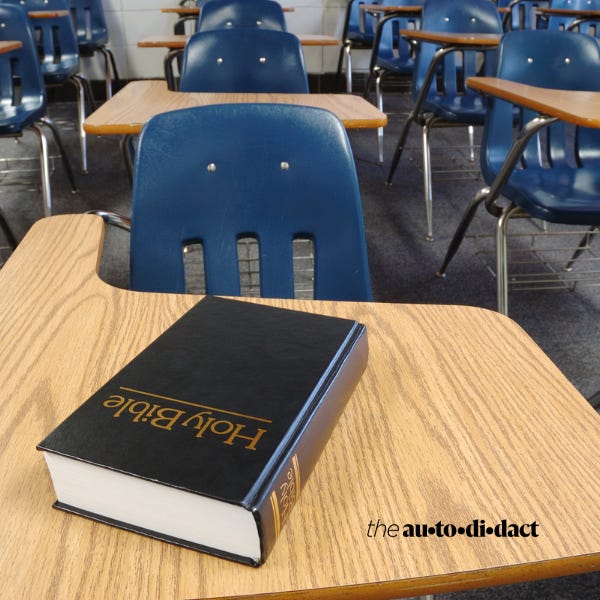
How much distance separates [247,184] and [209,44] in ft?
3.29

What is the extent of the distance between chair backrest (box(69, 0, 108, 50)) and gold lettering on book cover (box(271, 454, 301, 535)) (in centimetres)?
449

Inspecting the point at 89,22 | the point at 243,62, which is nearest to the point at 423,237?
the point at 243,62

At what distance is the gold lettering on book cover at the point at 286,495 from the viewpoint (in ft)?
1.09

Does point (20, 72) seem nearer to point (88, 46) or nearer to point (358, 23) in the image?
point (88, 46)

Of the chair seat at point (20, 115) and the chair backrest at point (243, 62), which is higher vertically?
the chair backrest at point (243, 62)

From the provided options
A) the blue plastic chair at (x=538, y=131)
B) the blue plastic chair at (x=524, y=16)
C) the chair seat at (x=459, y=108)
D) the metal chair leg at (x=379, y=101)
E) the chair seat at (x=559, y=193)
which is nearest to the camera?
the chair seat at (x=559, y=193)

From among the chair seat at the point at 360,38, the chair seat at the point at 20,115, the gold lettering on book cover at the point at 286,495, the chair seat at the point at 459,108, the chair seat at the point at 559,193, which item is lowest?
the chair seat at the point at 559,193

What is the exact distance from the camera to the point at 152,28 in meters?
4.94

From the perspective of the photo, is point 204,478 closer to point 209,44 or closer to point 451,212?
point 209,44

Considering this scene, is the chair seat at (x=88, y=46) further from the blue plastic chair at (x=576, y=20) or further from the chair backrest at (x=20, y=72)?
the blue plastic chair at (x=576, y=20)

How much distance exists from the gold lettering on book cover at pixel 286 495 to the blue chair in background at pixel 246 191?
1.86ft

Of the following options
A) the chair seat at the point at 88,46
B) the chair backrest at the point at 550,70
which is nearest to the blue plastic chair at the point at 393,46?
the chair backrest at the point at 550,70

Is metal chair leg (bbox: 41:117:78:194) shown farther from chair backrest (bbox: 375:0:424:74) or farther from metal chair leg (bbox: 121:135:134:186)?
chair backrest (bbox: 375:0:424:74)

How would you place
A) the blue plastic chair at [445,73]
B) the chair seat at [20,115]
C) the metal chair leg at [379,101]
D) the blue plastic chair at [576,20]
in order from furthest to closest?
the blue plastic chair at [576,20], the metal chair leg at [379,101], the blue plastic chair at [445,73], the chair seat at [20,115]
